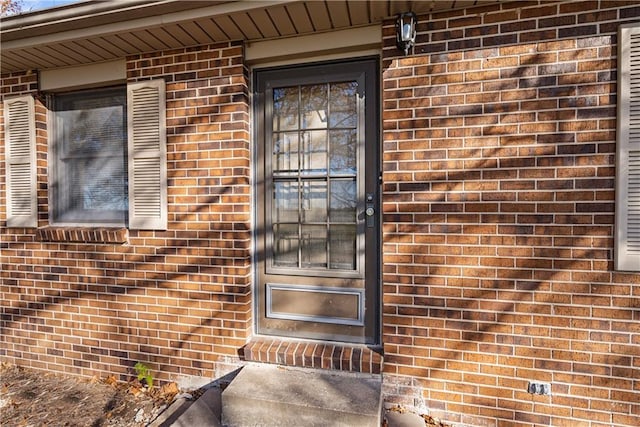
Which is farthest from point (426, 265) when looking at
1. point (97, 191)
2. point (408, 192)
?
point (97, 191)

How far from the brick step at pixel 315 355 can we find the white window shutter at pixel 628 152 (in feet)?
5.30

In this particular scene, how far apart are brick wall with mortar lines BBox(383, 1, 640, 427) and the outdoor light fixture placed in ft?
0.28

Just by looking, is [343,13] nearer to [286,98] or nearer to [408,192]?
[286,98]

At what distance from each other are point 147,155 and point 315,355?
2023 millimetres

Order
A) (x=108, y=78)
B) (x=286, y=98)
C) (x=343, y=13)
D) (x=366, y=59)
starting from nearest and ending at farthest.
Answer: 1. (x=343, y=13)
2. (x=366, y=59)
3. (x=286, y=98)
4. (x=108, y=78)

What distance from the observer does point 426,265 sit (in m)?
2.14

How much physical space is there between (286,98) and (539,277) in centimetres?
215

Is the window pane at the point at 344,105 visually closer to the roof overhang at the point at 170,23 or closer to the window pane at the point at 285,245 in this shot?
the roof overhang at the point at 170,23

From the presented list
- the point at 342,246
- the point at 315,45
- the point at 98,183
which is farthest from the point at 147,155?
the point at 342,246

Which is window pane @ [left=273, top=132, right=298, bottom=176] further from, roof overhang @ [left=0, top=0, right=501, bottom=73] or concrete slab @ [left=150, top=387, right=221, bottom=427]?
concrete slab @ [left=150, top=387, right=221, bottom=427]

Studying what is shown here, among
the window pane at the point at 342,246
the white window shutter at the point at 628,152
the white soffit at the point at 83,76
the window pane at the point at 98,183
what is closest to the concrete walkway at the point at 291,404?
the window pane at the point at 342,246

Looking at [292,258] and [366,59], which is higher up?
[366,59]

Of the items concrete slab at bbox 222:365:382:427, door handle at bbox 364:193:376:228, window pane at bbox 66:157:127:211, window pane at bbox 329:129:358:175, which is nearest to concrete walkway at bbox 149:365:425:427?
concrete slab at bbox 222:365:382:427

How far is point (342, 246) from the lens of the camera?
2.46 meters
